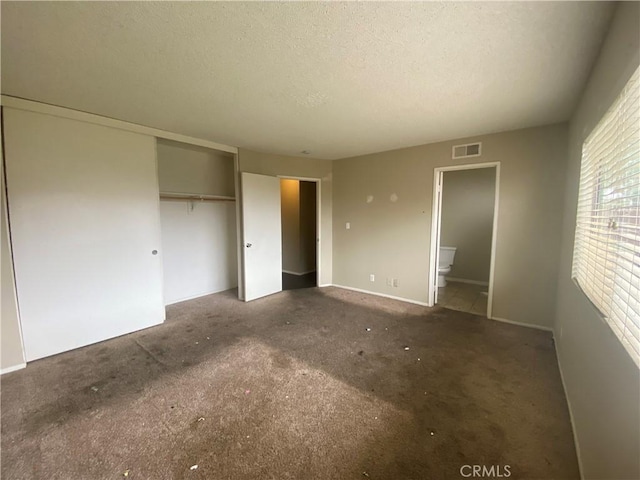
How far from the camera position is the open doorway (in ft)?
19.3

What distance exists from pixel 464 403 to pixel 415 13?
248 cm

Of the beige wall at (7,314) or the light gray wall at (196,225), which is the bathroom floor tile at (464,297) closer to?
the light gray wall at (196,225)

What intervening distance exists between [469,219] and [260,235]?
4.00m

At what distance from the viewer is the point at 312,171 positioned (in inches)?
185

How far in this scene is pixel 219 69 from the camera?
1829 millimetres

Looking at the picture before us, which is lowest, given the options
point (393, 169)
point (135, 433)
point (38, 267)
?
point (135, 433)

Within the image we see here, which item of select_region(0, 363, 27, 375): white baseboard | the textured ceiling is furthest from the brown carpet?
the textured ceiling

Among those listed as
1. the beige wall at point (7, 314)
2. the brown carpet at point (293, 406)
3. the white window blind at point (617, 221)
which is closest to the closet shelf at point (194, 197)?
the beige wall at point (7, 314)

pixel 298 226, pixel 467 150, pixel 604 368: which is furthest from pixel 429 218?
pixel 298 226

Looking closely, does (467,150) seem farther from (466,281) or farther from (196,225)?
(196,225)

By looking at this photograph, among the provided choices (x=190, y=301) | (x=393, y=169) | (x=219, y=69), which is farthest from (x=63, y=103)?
(x=393, y=169)

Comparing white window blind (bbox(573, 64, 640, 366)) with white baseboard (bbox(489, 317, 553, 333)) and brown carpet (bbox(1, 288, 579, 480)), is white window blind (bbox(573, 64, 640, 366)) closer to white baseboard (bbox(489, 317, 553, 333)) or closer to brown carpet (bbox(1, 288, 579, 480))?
brown carpet (bbox(1, 288, 579, 480))

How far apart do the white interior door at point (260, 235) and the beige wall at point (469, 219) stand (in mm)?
3410

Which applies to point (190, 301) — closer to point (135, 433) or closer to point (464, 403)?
point (135, 433)
